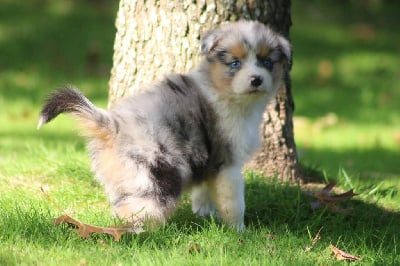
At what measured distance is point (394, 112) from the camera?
37.1 ft

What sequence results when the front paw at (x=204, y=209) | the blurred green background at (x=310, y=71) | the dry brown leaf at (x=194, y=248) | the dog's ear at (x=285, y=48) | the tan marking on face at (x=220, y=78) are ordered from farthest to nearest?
1. the blurred green background at (x=310, y=71)
2. the front paw at (x=204, y=209)
3. the dog's ear at (x=285, y=48)
4. the tan marking on face at (x=220, y=78)
5. the dry brown leaf at (x=194, y=248)

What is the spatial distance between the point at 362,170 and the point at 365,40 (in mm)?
6775

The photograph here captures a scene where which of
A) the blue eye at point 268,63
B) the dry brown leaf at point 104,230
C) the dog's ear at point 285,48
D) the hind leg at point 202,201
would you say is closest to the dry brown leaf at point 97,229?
the dry brown leaf at point 104,230

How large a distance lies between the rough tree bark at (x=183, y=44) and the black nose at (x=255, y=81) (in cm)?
110

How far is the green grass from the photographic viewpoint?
15.2ft

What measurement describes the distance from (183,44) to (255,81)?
3.95 feet

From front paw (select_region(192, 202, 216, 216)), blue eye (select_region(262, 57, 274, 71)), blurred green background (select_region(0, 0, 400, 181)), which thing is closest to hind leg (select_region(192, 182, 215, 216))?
front paw (select_region(192, 202, 216, 216))

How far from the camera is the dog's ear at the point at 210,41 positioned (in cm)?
529

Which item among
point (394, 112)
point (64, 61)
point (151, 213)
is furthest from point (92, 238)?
point (64, 61)

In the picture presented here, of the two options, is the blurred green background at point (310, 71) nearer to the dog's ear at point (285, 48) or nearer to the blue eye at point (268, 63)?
the dog's ear at point (285, 48)

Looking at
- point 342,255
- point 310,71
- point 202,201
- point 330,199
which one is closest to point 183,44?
point 202,201

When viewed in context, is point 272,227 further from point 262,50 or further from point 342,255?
point 262,50

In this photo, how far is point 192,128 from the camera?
509 centimetres

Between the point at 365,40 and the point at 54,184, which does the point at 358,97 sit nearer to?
the point at 365,40
